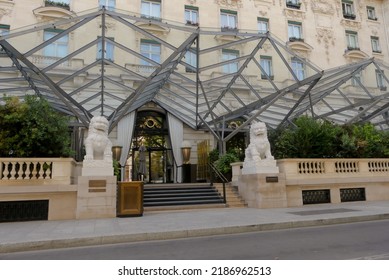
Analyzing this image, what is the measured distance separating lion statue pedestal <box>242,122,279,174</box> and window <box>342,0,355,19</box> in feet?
69.8

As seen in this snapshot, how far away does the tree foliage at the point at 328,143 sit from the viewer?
13.7m

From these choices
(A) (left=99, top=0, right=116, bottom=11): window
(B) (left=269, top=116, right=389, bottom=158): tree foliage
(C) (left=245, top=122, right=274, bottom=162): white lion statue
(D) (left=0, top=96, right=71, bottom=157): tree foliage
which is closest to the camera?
(D) (left=0, top=96, right=71, bottom=157): tree foliage

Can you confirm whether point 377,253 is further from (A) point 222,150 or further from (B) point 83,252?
(A) point 222,150

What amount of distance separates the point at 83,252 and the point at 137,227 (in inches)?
76.9

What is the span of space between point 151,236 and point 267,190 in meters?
6.14

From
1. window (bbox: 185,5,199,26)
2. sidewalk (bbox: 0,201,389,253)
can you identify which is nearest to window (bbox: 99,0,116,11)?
window (bbox: 185,5,199,26)

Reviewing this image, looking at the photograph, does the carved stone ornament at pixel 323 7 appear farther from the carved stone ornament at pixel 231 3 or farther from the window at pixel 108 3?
the window at pixel 108 3

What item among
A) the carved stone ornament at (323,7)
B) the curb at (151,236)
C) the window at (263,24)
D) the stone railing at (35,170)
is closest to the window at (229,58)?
the window at (263,24)

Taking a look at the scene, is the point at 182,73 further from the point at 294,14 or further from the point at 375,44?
→ the point at 375,44

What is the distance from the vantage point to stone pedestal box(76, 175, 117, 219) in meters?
9.48

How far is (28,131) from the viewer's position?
32.8 ft

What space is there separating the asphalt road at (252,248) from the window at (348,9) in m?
25.6

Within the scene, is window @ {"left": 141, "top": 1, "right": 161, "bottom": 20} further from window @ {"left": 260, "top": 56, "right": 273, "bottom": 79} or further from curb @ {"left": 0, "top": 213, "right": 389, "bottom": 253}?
curb @ {"left": 0, "top": 213, "right": 389, "bottom": 253}

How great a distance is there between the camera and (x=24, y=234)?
6773mm
